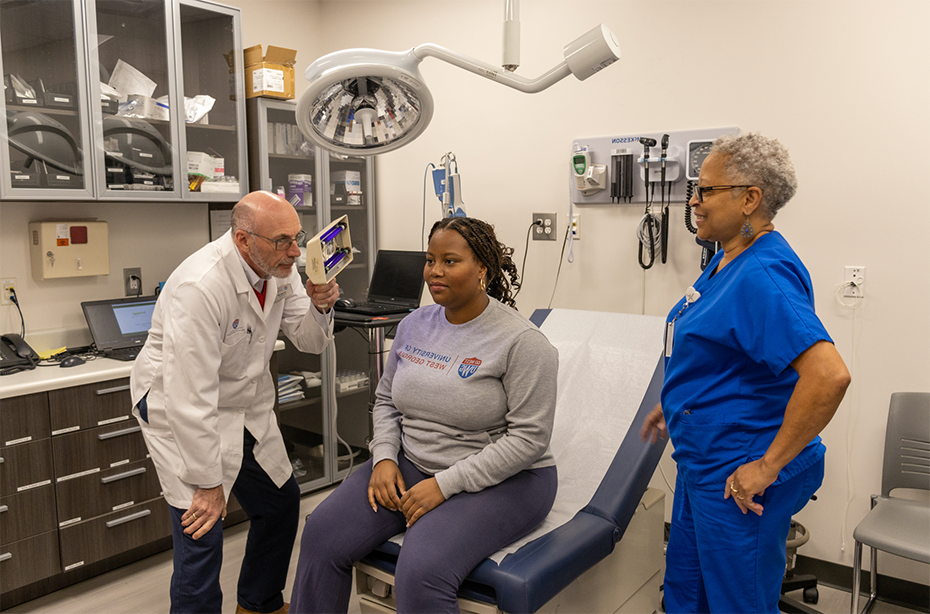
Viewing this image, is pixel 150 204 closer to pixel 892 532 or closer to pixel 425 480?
pixel 425 480

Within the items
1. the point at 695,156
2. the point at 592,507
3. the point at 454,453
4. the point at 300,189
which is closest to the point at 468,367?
the point at 454,453

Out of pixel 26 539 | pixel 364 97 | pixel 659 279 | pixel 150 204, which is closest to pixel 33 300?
pixel 150 204

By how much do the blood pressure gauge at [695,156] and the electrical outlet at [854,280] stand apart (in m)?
0.61

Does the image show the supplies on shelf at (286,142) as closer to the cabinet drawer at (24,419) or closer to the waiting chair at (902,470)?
the cabinet drawer at (24,419)

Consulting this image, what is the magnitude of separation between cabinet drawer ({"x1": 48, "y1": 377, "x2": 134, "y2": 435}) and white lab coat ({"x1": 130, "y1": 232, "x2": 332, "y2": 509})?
0.64m

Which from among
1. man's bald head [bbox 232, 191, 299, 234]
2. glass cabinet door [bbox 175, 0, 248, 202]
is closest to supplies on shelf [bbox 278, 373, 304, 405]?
glass cabinet door [bbox 175, 0, 248, 202]

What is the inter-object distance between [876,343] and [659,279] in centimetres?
77

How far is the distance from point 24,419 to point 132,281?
35.3 inches

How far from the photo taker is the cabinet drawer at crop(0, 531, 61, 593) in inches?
86.0

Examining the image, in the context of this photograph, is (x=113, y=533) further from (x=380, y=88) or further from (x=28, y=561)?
(x=380, y=88)

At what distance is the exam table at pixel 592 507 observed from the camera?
60.9 inches

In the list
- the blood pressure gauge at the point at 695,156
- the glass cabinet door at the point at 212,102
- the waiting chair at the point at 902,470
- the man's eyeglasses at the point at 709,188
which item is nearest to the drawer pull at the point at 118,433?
the glass cabinet door at the point at 212,102

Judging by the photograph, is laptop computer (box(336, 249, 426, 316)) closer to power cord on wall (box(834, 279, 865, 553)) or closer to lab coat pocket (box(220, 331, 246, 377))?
lab coat pocket (box(220, 331, 246, 377))

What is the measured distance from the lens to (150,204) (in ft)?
9.92
